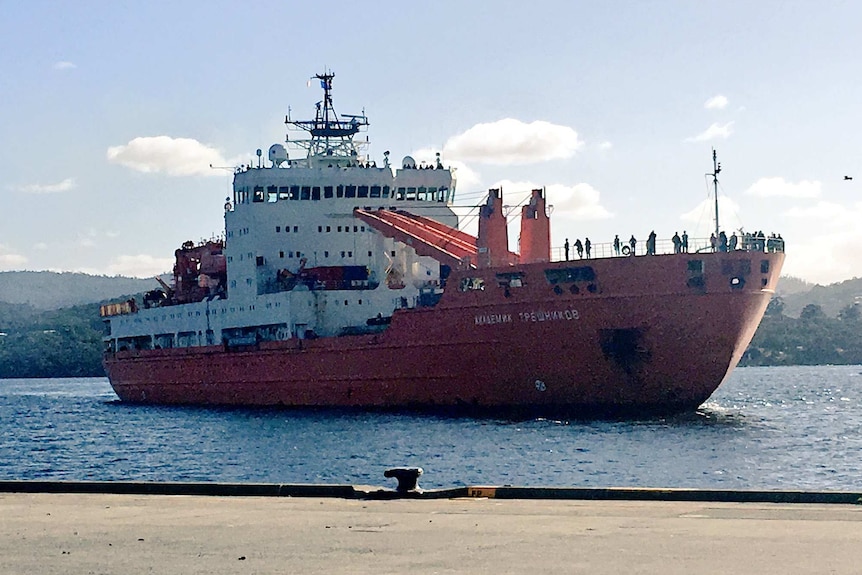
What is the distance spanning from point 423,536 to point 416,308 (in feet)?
88.4

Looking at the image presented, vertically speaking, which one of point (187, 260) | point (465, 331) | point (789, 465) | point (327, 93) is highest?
point (327, 93)

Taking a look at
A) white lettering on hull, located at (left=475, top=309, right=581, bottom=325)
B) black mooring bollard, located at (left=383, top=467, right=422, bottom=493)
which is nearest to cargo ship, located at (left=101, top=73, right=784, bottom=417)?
white lettering on hull, located at (left=475, top=309, right=581, bottom=325)

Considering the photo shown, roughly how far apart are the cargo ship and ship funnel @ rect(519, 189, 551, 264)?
0.04m

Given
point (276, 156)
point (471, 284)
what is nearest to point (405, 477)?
point (471, 284)

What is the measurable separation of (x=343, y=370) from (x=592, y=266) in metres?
9.95

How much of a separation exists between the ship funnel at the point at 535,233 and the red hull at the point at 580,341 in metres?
2.80

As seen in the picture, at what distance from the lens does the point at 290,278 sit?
45031 mm

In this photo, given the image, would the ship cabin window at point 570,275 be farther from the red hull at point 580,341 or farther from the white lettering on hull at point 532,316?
the white lettering on hull at point 532,316

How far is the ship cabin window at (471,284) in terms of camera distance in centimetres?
3550

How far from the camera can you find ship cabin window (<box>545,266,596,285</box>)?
111 feet

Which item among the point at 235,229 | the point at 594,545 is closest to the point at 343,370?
the point at 235,229

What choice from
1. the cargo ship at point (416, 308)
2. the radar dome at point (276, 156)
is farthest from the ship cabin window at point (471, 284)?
the radar dome at point (276, 156)

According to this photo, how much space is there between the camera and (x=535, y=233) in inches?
1489

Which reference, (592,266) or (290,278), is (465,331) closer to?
(592,266)
